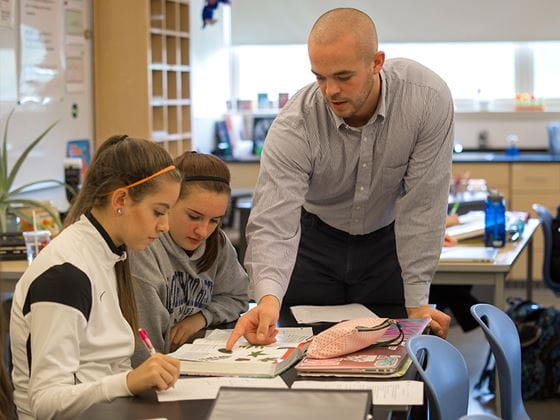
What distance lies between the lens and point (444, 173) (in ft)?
9.01

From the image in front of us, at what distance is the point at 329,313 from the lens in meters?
2.66

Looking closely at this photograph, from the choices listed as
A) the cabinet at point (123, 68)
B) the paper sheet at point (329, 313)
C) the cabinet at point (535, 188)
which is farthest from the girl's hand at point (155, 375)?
the cabinet at point (535, 188)

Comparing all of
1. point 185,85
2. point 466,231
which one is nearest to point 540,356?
point 466,231

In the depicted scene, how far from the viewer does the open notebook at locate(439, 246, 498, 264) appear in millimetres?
3805

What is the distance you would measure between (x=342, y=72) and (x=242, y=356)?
0.75 metres

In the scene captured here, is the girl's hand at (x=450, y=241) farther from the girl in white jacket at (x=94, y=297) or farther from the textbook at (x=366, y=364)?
the girl in white jacket at (x=94, y=297)

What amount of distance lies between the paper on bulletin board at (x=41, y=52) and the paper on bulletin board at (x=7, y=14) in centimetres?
10

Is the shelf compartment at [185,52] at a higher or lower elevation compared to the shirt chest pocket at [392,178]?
higher

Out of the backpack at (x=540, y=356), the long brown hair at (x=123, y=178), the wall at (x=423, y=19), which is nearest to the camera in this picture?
the long brown hair at (x=123, y=178)

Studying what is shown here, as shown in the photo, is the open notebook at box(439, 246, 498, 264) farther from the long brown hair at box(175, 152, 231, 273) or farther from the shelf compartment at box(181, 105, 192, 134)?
the shelf compartment at box(181, 105, 192, 134)

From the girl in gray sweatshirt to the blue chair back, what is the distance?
635 millimetres

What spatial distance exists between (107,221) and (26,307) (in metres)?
0.28

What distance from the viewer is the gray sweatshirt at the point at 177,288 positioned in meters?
2.39

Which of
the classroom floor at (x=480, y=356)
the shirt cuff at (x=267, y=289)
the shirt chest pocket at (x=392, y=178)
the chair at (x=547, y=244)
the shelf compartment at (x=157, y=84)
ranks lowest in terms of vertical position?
the classroom floor at (x=480, y=356)
